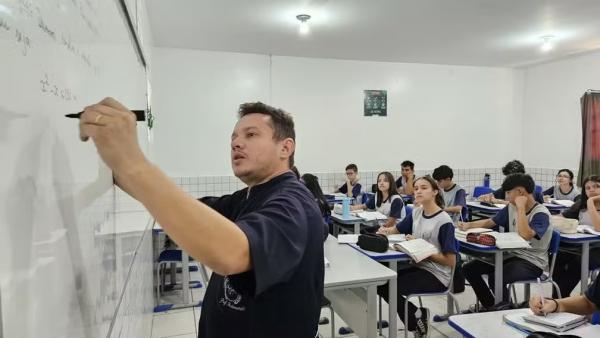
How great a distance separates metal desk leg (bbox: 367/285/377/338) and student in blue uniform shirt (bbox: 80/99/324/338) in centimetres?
118

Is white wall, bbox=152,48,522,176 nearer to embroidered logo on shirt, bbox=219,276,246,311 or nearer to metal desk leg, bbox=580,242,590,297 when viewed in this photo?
metal desk leg, bbox=580,242,590,297

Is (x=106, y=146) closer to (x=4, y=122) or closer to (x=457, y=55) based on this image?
(x=4, y=122)

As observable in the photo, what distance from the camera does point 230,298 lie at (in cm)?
106

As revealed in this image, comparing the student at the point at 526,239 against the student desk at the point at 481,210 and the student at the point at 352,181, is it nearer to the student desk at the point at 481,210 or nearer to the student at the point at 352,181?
the student desk at the point at 481,210

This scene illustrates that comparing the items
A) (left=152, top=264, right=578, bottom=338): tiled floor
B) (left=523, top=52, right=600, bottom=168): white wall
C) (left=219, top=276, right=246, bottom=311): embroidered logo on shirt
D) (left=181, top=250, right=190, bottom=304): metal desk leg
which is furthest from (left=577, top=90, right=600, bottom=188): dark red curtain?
(left=219, top=276, right=246, bottom=311): embroidered logo on shirt

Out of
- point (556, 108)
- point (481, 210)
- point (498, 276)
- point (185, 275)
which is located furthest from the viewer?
point (556, 108)

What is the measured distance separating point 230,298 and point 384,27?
4048mm

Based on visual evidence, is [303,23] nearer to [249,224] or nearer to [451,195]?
[451,195]

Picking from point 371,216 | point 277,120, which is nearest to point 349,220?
point 371,216

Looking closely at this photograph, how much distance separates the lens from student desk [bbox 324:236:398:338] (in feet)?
7.02

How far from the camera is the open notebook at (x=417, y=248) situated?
264 centimetres

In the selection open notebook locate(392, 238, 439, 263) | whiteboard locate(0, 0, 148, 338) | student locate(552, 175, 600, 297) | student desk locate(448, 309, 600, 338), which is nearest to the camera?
whiteboard locate(0, 0, 148, 338)

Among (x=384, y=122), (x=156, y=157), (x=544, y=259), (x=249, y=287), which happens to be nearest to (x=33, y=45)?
(x=249, y=287)

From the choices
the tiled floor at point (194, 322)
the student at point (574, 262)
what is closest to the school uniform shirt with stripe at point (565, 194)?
the student at point (574, 262)
